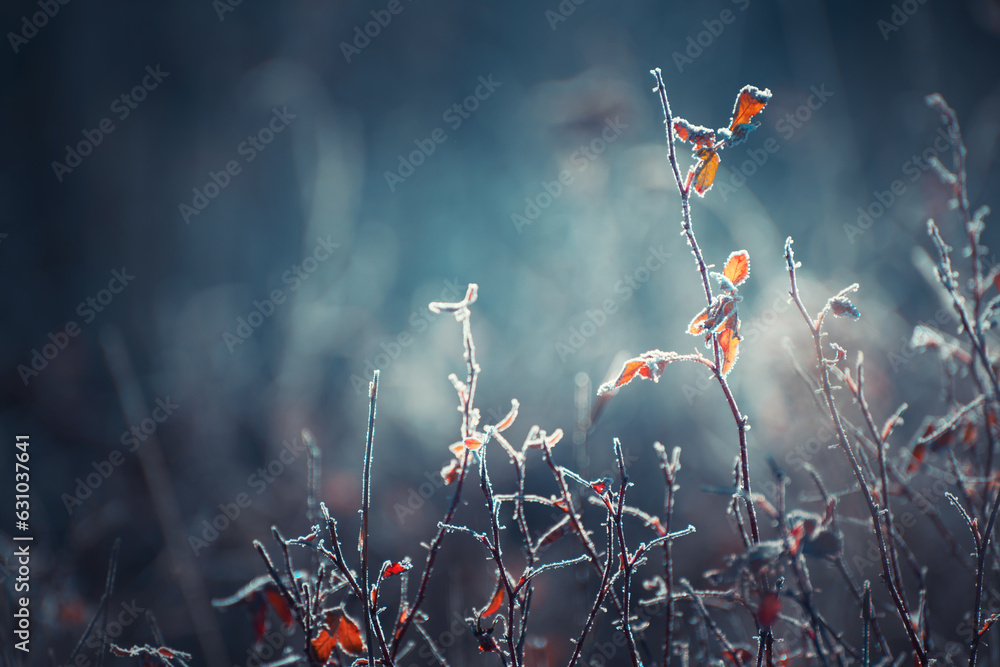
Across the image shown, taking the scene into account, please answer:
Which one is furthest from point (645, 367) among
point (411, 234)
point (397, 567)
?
point (411, 234)

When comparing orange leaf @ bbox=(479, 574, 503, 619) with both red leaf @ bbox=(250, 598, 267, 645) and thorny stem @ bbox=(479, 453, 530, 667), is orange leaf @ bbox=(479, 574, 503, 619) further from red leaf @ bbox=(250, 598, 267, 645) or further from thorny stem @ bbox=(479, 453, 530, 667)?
red leaf @ bbox=(250, 598, 267, 645)

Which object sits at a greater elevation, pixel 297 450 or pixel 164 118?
pixel 164 118

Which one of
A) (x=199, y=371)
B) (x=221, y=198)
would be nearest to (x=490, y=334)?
(x=199, y=371)

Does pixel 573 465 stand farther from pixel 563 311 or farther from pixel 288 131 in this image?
pixel 288 131

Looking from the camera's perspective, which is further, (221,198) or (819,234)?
(221,198)

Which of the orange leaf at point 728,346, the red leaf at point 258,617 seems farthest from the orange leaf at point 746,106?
the red leaf at point 258,617

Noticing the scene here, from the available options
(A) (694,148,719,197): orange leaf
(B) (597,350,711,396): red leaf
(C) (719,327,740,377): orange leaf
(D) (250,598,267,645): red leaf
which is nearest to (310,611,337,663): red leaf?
(D) (250,598,267,645): red leaf

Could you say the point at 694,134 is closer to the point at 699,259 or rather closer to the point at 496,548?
the point at 699,259

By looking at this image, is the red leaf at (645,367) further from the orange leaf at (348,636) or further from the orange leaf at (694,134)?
the orange leaf at (348,636)
